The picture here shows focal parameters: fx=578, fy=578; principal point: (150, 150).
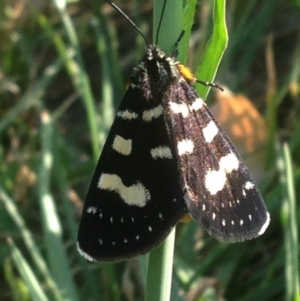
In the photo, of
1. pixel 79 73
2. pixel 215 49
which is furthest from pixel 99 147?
pixel 215 49

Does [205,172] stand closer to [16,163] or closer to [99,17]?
[16,163]

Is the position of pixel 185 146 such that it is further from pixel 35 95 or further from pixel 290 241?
pixel 35 95

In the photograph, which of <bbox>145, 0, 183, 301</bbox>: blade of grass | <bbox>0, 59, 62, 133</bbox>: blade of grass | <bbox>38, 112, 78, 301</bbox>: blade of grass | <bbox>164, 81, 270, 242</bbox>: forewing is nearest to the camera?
<bbox>145, 0, 183, 301</bbox>: blade of grass

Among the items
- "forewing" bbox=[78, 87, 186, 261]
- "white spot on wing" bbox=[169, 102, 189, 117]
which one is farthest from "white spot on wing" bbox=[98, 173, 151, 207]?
"white spot on wing" bbox=[169, 102, 189, 117]

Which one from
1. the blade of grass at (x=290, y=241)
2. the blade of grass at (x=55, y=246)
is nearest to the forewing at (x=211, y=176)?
the blade of grass at (x=290, y=241)

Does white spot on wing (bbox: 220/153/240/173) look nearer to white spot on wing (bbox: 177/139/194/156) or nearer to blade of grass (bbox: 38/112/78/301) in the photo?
white spot on wing (bbox: 177/139/194/156)
